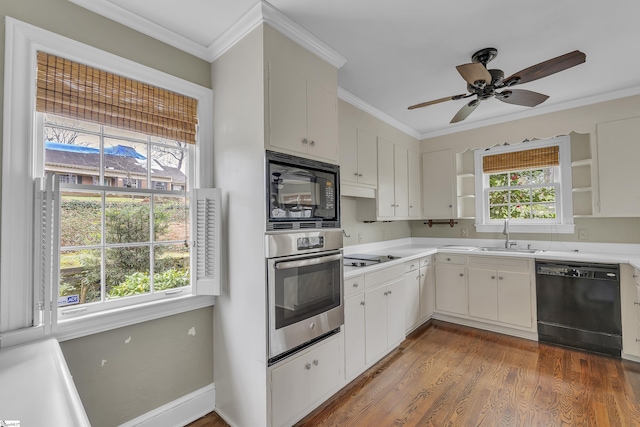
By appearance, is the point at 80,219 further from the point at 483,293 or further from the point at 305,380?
the point at 483,293

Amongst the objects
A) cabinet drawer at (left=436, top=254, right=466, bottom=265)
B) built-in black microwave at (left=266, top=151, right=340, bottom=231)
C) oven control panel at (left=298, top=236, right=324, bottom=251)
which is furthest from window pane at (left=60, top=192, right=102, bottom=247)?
cabinet drawer at (left=436, top=254, right=466, bottom=265)

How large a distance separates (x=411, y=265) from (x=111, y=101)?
3.04 metres

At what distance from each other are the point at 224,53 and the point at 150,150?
0.85 m

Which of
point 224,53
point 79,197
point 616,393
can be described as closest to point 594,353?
point 616,393

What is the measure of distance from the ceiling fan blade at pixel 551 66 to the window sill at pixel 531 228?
222 cm

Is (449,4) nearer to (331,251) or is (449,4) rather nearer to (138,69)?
(331,251)

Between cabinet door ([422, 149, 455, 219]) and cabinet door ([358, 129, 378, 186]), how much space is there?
4.43 feet

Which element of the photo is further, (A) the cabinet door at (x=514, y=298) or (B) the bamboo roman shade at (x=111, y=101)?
(A) the cabinet door at (x=514, y=298)

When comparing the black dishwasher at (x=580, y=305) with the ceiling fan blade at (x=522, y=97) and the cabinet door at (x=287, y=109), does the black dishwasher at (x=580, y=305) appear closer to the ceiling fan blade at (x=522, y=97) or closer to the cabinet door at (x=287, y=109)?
the ceiling fan blade at (x=522, y=97)

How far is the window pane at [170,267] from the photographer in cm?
199

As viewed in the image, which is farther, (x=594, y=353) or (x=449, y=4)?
(x=594, y=353)

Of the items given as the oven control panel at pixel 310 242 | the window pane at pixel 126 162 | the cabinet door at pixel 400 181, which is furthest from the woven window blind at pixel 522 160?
the window pane at pixel 126 162

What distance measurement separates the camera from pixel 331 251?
2.14 m

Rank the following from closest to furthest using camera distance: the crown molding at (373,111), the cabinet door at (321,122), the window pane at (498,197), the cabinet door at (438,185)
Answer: the cabinet door at (321,122) < the crown molding at (373,111) < the window pane at (498,197) < the cabinet door at (438,185)
